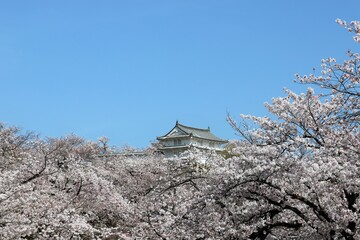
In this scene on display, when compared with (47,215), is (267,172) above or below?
below

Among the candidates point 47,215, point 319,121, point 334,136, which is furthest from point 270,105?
point 47,215

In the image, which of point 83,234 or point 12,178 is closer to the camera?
point 12,178

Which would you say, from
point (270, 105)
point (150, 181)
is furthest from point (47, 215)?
point (150, 181)

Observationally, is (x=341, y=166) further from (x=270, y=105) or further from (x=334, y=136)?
(x=270, y=105)

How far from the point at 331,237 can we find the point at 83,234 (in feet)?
29.9

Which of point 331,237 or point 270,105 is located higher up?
point 270,105

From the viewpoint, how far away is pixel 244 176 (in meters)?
7.15

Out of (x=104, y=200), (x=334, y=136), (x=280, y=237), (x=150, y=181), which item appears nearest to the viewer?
(x=334, y=136)

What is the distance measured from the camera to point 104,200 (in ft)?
58.2

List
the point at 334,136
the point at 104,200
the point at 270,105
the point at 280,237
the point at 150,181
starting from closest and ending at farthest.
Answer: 1. the point at 334,136
2. the point at 280,237
3. the point at 270,105
4. the point at 104,200
5. the point at 150,181

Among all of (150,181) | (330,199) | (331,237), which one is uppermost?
(150,181)

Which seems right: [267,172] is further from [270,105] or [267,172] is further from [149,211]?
[149,211]

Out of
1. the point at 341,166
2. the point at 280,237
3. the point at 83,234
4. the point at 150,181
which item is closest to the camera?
the point at 341,166

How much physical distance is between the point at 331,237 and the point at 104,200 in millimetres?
11894
